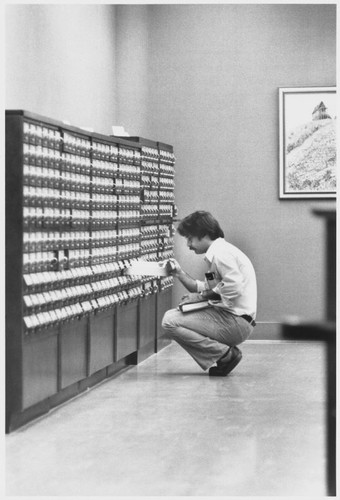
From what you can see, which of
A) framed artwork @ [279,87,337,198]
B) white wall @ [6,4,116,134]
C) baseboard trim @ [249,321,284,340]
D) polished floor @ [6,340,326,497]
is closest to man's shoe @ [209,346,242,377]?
polished floor @ [6,340,326,497]

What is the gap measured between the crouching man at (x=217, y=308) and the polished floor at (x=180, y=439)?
8.2 inches

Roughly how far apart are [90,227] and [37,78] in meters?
1.55

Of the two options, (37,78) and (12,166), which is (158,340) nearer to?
(37,78)

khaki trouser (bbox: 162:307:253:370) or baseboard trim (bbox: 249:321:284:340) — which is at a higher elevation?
khaki trouser (bbox: 162:307:253:370)

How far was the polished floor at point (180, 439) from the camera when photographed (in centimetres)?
466

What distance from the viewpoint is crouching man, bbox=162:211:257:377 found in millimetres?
8070

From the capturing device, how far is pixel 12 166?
5.83m

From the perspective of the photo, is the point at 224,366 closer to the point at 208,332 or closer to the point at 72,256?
the point at 208,332

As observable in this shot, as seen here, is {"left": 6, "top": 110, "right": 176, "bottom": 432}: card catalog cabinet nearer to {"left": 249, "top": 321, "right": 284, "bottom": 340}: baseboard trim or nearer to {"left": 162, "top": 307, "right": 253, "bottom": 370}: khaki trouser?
{"left": 162, "top": 307, "right": 253, "bottom": 370}: khaki trouser

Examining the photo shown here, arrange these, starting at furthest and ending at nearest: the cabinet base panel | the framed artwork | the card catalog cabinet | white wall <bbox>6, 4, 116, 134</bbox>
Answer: the framed artwork, white wall <bbox>6, 4, 116, 134</bbox>, the cabinet base panel, the card catalog cabinet

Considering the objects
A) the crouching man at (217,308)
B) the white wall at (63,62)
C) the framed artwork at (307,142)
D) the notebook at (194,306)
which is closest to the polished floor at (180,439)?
the crouching man at (217,308)

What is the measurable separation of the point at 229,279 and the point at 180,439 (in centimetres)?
253

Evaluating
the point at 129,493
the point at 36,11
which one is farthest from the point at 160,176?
the point at 129,493

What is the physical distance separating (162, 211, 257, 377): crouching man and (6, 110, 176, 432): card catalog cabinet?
534 millimetres
